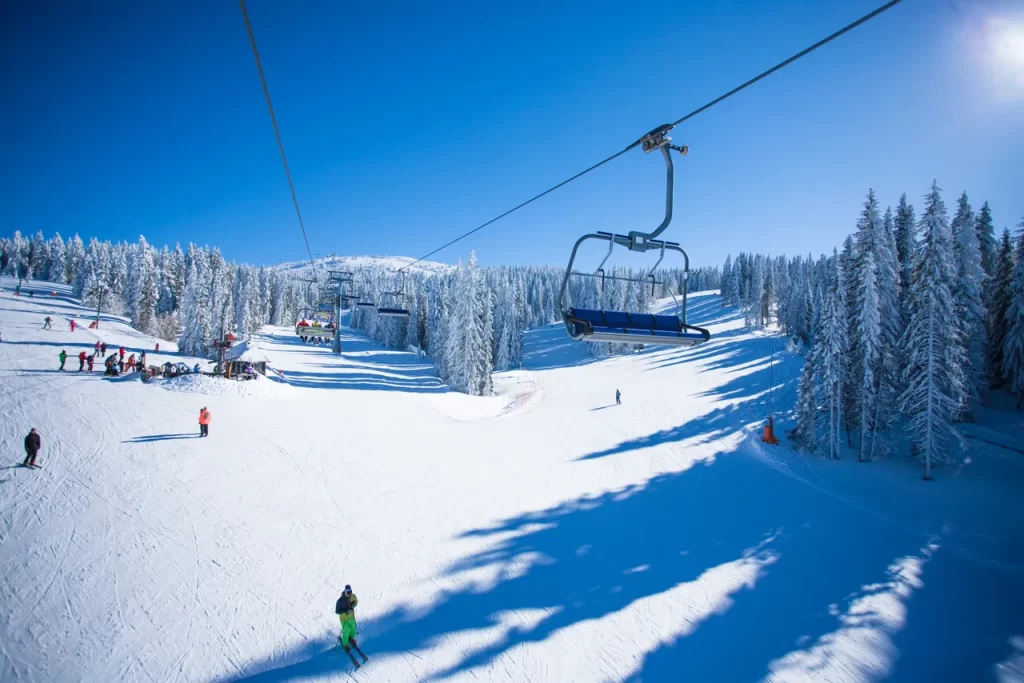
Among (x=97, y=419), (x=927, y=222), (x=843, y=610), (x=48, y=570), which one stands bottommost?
(x=843, y=610)

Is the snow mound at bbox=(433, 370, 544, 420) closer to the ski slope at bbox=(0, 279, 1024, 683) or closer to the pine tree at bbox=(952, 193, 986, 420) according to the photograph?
the ski slope at bbox=(0, 279, 1024, 683)

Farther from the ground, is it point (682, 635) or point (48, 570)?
point (48, 570)

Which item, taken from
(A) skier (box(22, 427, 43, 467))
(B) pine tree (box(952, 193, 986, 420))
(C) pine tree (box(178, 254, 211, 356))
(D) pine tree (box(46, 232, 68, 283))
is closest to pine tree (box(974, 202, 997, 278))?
(B) pine tree (box(952, 193, 986, 420))

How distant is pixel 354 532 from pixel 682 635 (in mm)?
9514

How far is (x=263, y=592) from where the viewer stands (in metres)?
10.0

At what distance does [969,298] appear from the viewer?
2455 centimetres

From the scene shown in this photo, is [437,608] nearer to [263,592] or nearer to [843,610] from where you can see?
[263,592]

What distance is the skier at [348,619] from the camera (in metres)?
8.23

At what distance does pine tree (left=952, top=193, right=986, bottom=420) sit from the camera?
24281mm

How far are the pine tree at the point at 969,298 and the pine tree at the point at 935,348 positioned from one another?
7.17 ft

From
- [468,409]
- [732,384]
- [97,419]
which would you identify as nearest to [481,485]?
[468,409]

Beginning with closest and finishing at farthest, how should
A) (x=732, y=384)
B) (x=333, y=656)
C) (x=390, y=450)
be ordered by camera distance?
1. (x=333, y=656)
2. (x=390, y=450)
3. (x=732, y=384)

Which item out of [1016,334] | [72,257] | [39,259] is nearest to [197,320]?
[1016,334]

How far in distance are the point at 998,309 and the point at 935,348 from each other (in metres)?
17.6
